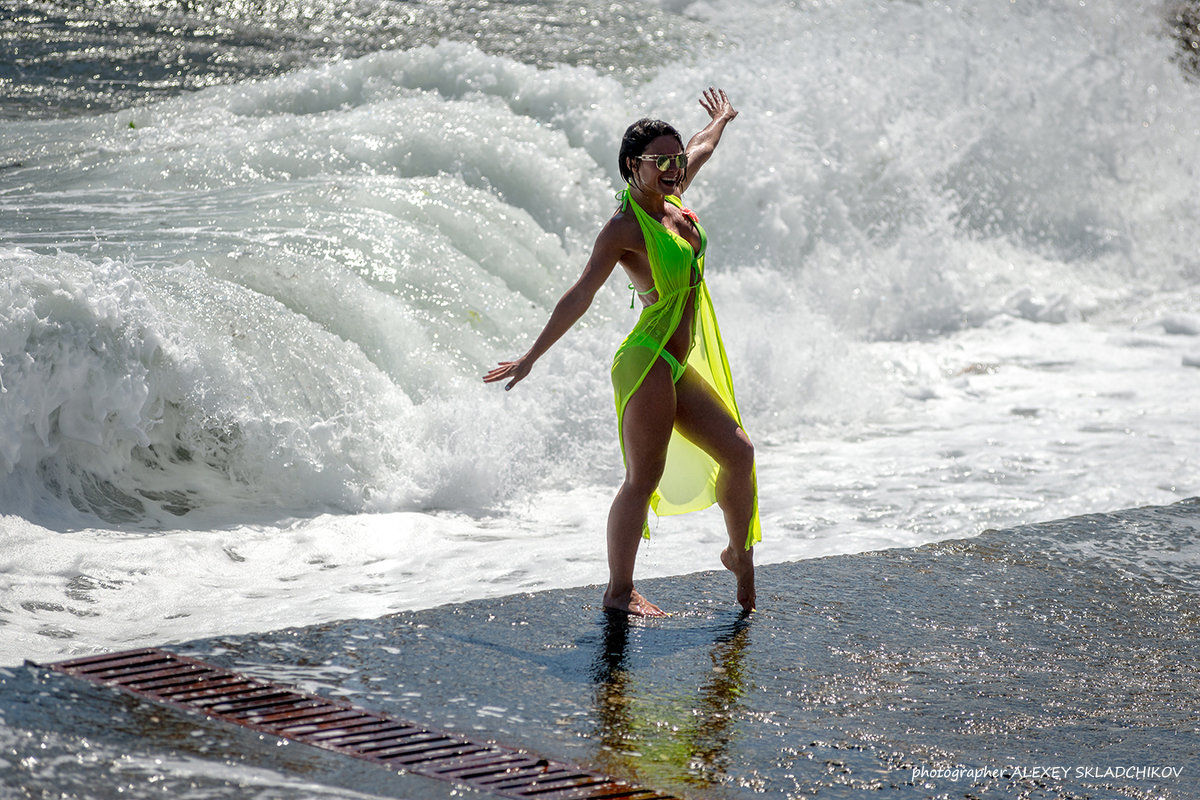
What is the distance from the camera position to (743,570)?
184 inches

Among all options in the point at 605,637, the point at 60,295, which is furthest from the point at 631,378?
the point at 60,295

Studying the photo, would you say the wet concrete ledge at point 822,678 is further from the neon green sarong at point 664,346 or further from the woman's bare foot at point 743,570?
the neon green sarong at point 664,346

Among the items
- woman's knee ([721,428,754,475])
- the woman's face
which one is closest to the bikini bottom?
woman's knee ([721,428,754,475])

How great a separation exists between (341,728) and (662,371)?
1574 millimetres

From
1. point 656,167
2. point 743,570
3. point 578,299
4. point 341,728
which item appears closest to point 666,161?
point 656,167

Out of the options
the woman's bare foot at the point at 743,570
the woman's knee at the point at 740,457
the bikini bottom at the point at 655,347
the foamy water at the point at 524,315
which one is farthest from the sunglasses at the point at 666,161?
the foamy water at the point at 524,315

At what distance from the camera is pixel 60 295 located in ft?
19.4

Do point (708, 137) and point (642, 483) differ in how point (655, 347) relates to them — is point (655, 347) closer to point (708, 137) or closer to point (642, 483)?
point (642, 483)

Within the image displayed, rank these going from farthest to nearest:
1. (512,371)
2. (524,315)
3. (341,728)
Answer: (524,315) < (512,371) < (341,728)

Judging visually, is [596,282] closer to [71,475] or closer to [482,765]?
[482,765]

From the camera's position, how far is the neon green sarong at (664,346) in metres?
4.34

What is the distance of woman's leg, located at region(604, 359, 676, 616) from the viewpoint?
4.37 meters

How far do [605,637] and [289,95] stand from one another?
8166 mm

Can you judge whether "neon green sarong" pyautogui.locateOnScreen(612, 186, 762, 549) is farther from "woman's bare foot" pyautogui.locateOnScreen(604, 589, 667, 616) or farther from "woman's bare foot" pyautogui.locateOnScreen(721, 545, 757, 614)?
"woman's bare foot" pyautogui.locateOnScreen(604, 589, 667, 616)
